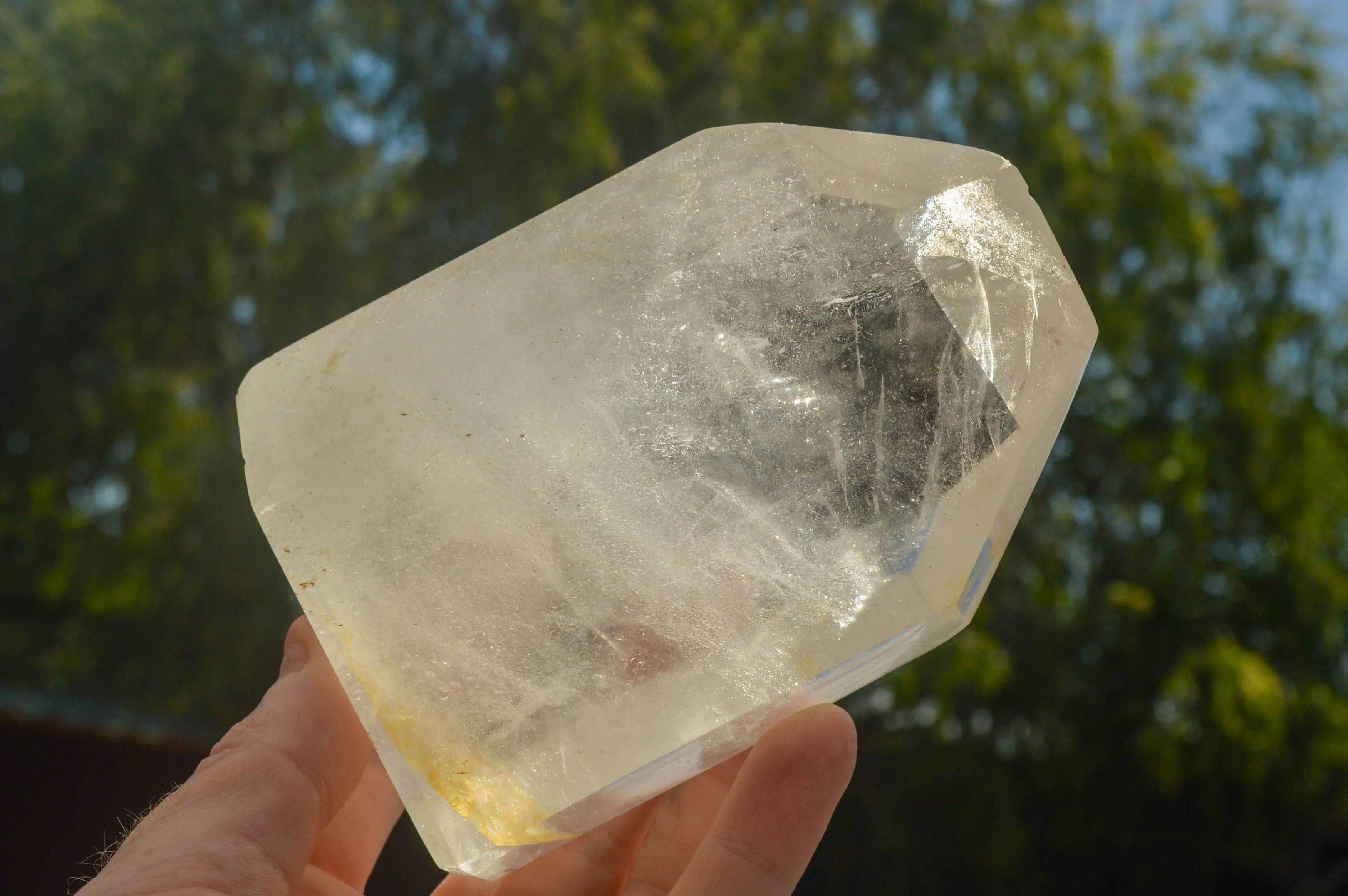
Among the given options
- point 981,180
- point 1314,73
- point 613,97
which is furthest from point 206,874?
point 1314,73

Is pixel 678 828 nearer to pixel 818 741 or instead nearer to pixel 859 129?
pixel 818 741

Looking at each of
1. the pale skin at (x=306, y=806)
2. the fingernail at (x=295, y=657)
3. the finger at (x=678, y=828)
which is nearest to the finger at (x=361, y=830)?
the pale skin at (x=306, y=806)

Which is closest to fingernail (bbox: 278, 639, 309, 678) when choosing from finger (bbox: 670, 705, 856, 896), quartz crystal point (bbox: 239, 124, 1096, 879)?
quartz crystal point (bbox: 239, 124, 1096, 879)

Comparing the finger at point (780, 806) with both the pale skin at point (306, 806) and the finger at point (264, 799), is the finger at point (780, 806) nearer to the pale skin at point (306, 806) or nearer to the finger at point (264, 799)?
the pale skin at point (306, 806)

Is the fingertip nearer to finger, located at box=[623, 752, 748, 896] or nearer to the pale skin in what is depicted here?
the pale skin

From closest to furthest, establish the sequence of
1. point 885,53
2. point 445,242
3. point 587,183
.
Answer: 1. point 587,183
2. point 445,242
3. point 885,53

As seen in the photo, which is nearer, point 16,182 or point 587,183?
point 587,183

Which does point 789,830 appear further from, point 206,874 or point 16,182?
point 16,182
